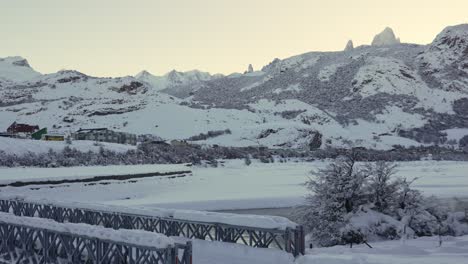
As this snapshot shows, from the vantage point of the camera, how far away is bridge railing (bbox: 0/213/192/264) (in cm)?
1102

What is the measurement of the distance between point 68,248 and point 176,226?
7.28 m

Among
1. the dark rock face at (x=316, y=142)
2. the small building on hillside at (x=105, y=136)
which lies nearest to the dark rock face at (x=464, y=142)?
the dark rock face at (x=316, y=142)

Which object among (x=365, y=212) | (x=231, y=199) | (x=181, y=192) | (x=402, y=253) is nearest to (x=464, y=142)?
(x=181, y=192)

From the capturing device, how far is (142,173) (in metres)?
51.6

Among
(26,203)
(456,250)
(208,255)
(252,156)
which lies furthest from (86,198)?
(252,156)

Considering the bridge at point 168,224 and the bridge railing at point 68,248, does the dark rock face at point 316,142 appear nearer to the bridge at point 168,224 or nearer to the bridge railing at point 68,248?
the bridge at point 168,224

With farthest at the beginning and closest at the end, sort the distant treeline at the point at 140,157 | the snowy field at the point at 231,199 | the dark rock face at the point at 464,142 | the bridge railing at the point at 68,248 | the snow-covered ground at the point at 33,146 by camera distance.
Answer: the dark rock face at the point at 464,142 → the snow-covered ground at the point at 33,146 → the distant treeline at the point at 140,157 → the snowy field at the point at 231,199 → the bridge railing at the point at 68,248

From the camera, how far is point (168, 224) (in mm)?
20109

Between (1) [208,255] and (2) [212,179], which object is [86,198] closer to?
(2) [212,179]

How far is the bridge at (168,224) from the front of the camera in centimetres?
1630

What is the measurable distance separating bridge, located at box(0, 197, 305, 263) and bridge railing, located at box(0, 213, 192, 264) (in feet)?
14.6

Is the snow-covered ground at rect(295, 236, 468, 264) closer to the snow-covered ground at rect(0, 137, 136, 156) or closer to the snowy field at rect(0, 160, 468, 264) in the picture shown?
the snowy field at rect(0, 160, 468, 264)

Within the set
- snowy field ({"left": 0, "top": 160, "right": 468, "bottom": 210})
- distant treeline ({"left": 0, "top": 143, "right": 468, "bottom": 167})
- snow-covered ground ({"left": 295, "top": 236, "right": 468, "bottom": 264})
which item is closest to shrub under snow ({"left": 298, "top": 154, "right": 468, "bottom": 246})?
snow-covered ground ({"left": 295, "top": 236, "right": 468, "bottom": 264})

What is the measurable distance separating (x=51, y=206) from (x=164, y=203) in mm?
13864
